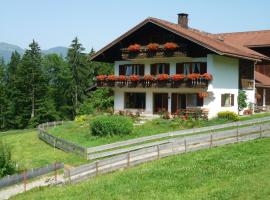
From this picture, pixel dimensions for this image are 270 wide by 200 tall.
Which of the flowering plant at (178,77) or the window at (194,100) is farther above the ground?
the flowering plant at (178,77)

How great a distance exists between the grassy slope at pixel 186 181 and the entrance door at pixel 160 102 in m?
16.1

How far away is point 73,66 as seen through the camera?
67.1 meters

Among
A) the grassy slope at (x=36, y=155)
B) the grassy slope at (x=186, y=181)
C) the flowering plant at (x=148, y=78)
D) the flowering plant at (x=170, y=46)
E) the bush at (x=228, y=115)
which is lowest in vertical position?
the grassy slope at (x=36, y=155)

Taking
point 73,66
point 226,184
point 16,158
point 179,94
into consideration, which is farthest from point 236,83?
point 73,66

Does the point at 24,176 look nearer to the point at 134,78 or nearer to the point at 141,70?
the point at 134,78

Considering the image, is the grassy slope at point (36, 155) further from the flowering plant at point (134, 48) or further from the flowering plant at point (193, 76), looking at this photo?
the flowering plant at point (193, 76)

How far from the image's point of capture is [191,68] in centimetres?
3506

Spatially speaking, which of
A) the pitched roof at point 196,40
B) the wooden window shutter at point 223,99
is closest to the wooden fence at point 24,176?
the pitched roof at point 196,40

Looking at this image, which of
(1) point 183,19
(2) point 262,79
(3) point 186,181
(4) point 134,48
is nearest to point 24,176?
(3) point 186,181

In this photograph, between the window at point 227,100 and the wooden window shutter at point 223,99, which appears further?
the window at point 227,100

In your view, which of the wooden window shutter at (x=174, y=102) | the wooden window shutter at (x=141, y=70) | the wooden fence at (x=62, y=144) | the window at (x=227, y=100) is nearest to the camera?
the wooden fence at (x=62, y=144)

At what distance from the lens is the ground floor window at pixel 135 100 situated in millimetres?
38316

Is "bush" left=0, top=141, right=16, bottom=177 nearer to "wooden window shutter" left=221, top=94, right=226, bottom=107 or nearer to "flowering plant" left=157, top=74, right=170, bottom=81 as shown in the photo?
"flowering plant" left=157, top=74, right=170, bottom=81

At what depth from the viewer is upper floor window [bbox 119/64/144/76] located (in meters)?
38.4
